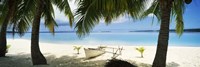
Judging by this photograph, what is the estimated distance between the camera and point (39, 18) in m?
11.1

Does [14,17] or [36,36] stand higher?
[14,17]

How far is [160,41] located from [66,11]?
6.09m

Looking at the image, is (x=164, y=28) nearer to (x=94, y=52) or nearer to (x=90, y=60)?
(x=94, y=52)

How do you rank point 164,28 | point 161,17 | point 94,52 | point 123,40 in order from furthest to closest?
point 123,40 < point 94,52 < point 161,17 < point 164,28

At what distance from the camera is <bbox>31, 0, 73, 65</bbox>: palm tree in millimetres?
11031

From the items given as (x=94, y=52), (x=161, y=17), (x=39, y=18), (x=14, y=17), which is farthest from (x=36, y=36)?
(x=161, y=17)

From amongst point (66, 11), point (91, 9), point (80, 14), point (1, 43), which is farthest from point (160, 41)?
point (1, 43)

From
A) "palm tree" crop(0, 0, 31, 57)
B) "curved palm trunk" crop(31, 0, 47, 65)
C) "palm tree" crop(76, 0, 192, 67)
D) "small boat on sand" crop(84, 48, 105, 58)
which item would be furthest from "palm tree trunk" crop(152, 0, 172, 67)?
"palm tree" crop(0, 0, 31, 57)

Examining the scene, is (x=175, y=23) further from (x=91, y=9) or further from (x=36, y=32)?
(x=36, y=32)

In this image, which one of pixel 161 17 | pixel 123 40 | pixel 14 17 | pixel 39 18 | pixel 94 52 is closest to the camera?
pixel 161 17

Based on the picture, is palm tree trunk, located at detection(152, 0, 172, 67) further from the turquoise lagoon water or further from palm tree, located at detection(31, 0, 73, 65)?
the turquoise lagoon water

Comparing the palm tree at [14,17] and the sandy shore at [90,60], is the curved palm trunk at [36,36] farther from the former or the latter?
the palm tree at [14,17]

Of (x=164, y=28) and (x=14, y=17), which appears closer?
(x=164, y=28)

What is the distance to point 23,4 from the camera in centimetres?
1273
